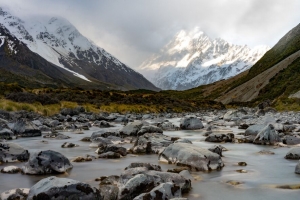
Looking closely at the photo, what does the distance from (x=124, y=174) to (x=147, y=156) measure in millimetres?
4147

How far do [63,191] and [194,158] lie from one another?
13.5ft

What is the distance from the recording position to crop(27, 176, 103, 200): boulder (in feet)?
18.0

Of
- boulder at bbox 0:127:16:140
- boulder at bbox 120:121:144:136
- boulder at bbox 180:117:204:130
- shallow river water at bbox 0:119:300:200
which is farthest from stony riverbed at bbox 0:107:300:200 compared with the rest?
boulder at bbox 180:117:204:130

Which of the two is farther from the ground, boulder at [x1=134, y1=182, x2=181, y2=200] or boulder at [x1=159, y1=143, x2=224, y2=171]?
boulder at [x1=159, y1=143, x2=224, y2=171]

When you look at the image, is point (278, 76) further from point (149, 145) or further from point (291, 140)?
point (149, 145)

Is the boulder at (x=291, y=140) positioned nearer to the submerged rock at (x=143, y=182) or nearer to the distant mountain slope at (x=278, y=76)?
the submerged rock at (x=143, y=182)

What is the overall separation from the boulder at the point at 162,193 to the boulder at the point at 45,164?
3540mm

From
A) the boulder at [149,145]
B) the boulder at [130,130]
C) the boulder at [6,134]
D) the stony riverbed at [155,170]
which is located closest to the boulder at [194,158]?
the stony riverbed at [155,170]

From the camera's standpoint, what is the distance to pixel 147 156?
35.8ft

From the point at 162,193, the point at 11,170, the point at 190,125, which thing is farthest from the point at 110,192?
the point at 190,125

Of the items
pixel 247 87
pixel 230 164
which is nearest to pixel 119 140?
pixel 230 164

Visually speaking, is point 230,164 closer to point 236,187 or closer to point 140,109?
point 236,187

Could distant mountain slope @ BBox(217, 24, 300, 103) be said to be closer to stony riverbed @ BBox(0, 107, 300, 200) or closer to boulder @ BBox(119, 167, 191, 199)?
stony riverbed @ BBox(0, 107, 300, 200)

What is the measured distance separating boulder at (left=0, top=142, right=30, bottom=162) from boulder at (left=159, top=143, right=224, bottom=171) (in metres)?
4.28
